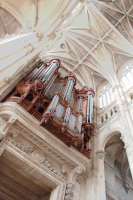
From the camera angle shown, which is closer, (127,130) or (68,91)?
(127,130)

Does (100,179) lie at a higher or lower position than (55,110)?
lower

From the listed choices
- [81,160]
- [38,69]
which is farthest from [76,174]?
[38,69]

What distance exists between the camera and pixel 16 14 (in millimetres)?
11500

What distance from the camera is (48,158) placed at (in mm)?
6938

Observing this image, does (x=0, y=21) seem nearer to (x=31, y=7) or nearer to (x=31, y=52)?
(x=31, y=7)

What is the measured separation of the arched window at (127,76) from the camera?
1225 cm

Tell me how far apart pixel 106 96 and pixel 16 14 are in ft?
28.8

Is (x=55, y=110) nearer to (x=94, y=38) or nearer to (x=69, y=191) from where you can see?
(x=69, y=191)

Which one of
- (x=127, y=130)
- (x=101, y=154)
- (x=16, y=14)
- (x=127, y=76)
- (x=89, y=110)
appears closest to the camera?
(x=127, y=130)

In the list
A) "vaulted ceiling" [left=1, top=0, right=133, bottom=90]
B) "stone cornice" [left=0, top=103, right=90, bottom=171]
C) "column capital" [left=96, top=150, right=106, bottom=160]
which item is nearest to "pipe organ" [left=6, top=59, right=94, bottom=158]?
"stone cornice" [left=0, top=103, right=90, bottom=171]

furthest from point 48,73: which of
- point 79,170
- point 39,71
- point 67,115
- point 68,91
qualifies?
point 79,170

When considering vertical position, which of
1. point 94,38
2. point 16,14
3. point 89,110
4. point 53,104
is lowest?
point 53,104

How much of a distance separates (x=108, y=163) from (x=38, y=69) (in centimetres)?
714

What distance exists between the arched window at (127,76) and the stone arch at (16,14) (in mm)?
7596
